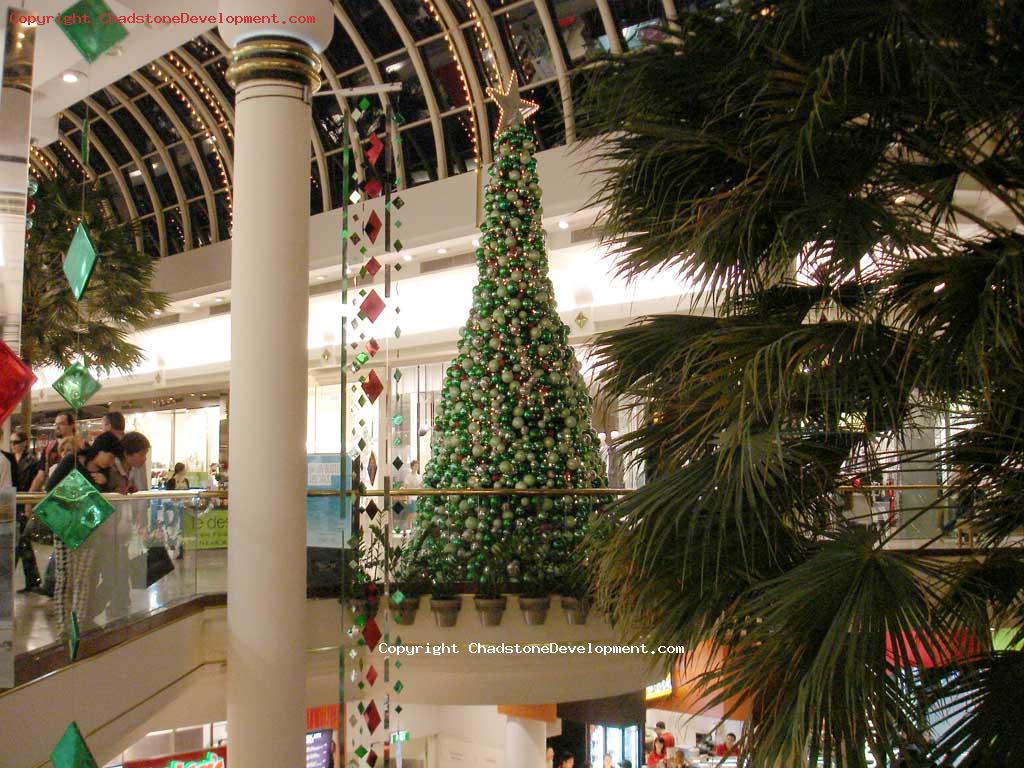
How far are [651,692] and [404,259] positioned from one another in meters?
6.78

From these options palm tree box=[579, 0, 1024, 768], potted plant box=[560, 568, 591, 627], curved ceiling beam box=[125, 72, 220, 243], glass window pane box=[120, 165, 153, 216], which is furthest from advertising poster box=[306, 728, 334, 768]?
glass window pane box=[120, 165, 153, 216]

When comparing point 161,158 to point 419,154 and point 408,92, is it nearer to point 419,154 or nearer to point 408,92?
point 408,92

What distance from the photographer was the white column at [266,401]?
14.8 feet

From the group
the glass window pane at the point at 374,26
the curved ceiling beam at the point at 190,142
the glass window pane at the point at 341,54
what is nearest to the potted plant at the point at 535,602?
the glass window pane at the point at 374,26

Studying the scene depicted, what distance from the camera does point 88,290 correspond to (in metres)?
4.41

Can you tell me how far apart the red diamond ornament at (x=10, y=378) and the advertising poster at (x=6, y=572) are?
187 millimetres

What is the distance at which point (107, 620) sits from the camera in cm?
464

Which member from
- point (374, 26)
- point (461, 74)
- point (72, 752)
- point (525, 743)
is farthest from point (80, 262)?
point (374, 26)

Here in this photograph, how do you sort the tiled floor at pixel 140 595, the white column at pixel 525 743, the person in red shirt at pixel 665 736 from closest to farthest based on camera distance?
the tiled floor at pixel 140 595, the white column at pixel 525 743, the person in red shirt at pixel 665 736

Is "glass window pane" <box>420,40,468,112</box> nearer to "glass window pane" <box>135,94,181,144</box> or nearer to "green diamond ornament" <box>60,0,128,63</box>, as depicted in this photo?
"glass window pane" <box>135,94,181,144</box>

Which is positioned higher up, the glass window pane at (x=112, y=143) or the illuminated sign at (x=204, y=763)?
the glass window pane at (x=112, y=143)

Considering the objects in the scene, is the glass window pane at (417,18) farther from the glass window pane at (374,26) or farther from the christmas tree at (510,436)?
the christmas tree at (510,436)

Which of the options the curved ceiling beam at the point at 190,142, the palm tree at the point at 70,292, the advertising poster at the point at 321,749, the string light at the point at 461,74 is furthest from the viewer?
the curved ceiling beam at the point at 190,142

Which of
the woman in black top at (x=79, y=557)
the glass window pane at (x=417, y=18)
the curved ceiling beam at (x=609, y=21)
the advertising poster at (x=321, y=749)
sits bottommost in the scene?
the advertising poster at (x=321, y=749)
